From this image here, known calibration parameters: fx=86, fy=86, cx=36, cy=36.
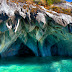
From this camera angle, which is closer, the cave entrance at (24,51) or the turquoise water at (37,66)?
the turquoise water at (37,66)

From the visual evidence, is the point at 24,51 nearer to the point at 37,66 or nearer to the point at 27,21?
the point at 27,21

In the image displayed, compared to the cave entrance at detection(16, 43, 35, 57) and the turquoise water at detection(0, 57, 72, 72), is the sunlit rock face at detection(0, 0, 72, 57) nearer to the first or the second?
the turquoise water at detection(0, 57, 72, 72)

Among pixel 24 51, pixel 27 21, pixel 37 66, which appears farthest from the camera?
pixel 24 51

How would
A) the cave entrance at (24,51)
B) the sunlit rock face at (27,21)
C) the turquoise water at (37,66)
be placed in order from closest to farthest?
the turquoise water at (37,66), the sunlit rock face at (27,21), the cave entrance at (24,51)

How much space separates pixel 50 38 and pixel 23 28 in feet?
24.3

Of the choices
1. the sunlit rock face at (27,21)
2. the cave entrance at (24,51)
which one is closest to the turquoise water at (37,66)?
the sunlit rock face at (27,21)

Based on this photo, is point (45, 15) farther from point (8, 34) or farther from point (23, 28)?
point (8, 34)

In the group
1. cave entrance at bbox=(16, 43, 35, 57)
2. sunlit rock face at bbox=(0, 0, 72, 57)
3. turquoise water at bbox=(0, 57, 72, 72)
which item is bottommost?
turquoise water at bbox=(0, 57, 72, 72)

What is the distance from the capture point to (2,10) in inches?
488

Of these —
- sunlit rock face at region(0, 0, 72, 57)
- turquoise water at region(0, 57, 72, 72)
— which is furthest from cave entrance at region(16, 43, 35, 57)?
turquoise water at region(0, 57, 72, 72)

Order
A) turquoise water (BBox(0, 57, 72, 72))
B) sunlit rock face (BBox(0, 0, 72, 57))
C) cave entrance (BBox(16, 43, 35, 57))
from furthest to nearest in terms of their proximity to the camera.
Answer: cave entrance (BBox(16, 43, 35, 57)) < sunlit rock face (BBox(0, 0, 72, 57)) < turquoise water (BBox(0, 57, 72, 72))

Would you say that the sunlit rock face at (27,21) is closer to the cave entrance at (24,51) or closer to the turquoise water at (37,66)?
the turquoise water at (37,66)

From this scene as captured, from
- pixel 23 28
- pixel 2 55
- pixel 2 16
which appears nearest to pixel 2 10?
pixel 2 16

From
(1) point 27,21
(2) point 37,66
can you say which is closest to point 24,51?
(1) point 27,21
